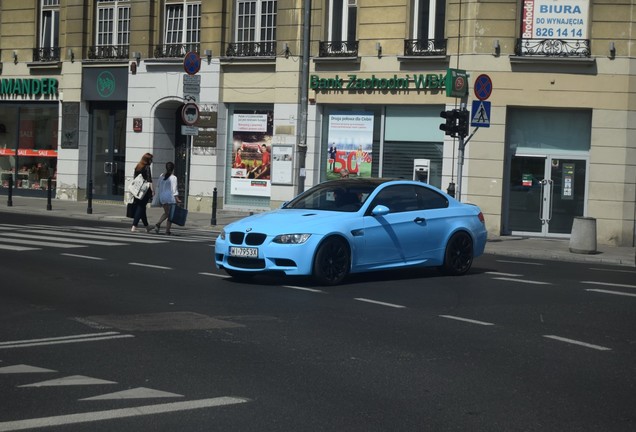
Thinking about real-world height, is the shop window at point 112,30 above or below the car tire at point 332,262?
above

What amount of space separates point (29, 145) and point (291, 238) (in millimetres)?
25544

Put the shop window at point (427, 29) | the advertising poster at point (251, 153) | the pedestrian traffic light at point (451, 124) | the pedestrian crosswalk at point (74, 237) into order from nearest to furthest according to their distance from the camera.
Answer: the pedestrian crosswalk at point (74, 237) → the pedestrian traffic light at point (451, 124) → the shop window at point (427, 29) → the advertising poster at point (251, 153)

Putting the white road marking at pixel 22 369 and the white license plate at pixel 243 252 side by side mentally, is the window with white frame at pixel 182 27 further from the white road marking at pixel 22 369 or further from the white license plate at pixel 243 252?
the white road marking at pixel 22 369

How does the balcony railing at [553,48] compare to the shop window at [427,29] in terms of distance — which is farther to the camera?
the shop window at [427,29]

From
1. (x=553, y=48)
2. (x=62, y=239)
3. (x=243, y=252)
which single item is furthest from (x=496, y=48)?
(x=243, y=252)

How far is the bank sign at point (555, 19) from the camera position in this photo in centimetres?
2573

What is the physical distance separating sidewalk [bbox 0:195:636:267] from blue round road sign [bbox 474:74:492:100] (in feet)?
11.2

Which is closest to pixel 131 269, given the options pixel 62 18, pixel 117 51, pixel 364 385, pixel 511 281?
pixel 511 281

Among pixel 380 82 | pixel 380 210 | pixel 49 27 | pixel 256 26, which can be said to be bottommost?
pixel 380 210

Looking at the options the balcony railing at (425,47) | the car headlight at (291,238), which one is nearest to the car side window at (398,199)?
the car headlight at (291,238)

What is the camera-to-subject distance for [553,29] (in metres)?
25.9

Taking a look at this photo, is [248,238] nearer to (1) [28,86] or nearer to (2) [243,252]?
(2) [243,252]

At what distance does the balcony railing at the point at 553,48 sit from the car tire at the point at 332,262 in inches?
565

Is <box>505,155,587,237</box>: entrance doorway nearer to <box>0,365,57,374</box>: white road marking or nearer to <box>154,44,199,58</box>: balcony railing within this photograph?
<box>154,44,199,58</box>: balcony railing
